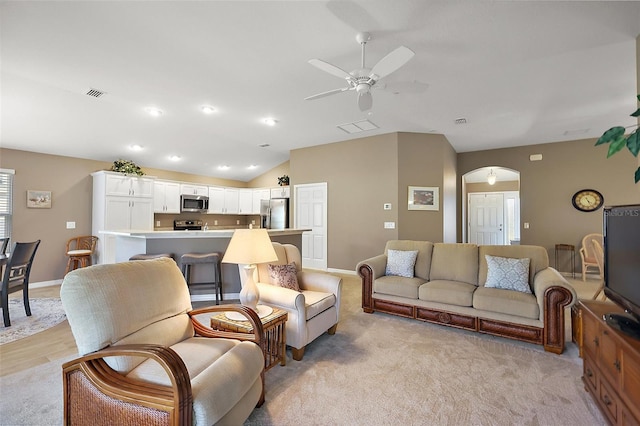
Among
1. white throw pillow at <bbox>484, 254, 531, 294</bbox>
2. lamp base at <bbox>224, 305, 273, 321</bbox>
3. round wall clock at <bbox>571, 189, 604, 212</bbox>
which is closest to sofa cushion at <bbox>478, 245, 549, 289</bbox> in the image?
white throw pillow at <bbox>484, 254, 531, 294</bbox>

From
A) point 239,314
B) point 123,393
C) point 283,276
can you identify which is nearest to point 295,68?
point 283,276

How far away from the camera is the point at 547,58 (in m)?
2.91

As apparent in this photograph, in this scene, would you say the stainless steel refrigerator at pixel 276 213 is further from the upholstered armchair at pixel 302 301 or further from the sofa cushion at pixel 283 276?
the sofa cushion at pixel 283 276

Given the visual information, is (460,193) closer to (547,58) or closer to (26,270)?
(547,58)

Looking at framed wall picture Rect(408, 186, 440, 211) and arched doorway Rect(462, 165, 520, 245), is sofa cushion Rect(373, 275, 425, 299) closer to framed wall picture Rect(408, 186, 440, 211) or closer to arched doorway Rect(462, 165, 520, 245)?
framed wall picture Rect(408, 186, 440, 211)

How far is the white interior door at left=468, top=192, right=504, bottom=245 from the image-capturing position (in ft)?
28.9

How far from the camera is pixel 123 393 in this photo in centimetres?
129

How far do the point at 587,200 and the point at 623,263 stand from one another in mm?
5449

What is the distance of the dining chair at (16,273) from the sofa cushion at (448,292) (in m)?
4.62

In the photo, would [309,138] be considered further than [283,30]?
Yes

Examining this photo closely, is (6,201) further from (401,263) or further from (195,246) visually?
(401,263)

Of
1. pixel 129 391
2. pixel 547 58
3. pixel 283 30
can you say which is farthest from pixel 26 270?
pixel 547 58

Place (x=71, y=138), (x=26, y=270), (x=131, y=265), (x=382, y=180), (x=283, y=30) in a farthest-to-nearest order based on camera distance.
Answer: (x=382, y=180) < (x=71, y=138) < (x=26, y=270) < (x=283, y=30) < (x=131, y=265)

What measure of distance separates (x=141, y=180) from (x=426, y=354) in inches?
238
